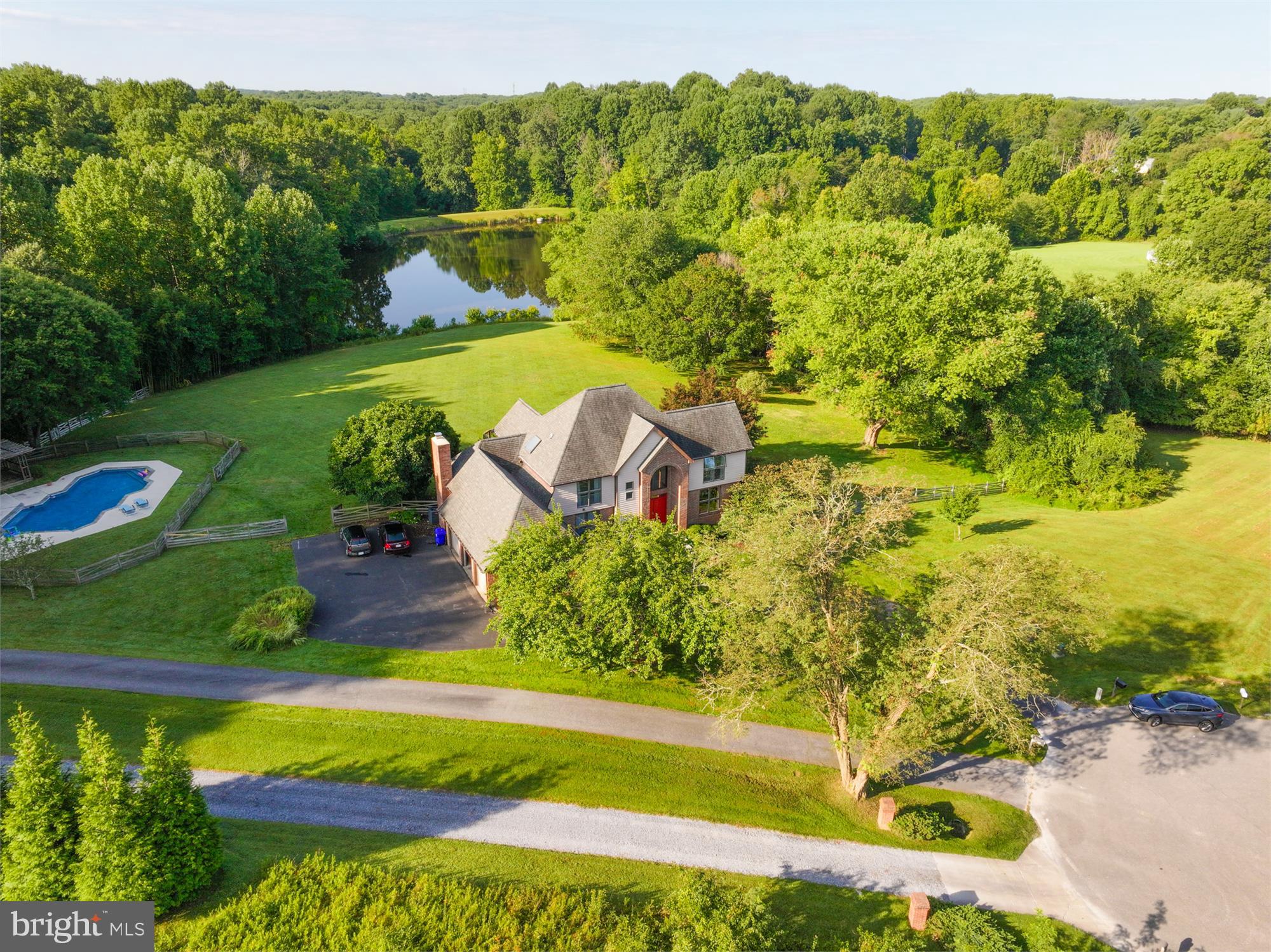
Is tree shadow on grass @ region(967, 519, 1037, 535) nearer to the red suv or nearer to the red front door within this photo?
the red front door

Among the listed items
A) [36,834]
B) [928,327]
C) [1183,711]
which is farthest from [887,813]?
[928,327]

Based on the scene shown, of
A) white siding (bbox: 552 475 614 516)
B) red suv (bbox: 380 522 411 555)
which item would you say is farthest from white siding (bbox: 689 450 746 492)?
red suv (bbox: 380 522 411 555)

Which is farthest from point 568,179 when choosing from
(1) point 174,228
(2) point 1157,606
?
(2) point 1157,606

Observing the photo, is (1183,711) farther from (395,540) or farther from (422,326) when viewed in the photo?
(422,326)

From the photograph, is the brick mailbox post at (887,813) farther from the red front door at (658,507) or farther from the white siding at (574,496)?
the white siding at (574,496)

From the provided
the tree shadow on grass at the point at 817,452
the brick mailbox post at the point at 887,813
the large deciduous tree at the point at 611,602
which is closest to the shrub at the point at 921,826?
the brick mailbox post at the point at 887,813

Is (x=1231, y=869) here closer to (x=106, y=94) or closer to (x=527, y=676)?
(x=527, y=676)
